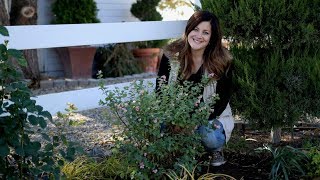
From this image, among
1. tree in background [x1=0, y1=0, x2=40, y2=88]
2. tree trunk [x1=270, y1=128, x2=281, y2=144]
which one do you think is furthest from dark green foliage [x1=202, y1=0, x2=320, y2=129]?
tree in background [x1=0, y1=0, x2=40, y2=88]

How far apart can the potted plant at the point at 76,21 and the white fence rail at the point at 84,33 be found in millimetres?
3773

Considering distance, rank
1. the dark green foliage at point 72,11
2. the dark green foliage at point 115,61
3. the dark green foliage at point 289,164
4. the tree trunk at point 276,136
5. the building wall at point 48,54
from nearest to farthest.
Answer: the dark green foliage at point 289,164 → the tree trunk at point 276,136 → the dark green foliage at point 72,11 → the building wall at point 48,54 → the dark green foliage at point 115,61

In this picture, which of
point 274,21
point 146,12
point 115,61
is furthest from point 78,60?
point 274,21

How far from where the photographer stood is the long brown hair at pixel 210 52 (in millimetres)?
3816

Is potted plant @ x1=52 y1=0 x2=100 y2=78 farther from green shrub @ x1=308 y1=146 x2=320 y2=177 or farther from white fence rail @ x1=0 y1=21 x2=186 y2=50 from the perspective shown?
green shrub @ x1=308 y1=146 x2=320 y2=177

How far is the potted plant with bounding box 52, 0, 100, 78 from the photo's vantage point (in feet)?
29.0

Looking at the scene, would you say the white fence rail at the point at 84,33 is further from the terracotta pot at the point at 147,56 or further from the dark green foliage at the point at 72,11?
the terracotta pot at the point at 147,56

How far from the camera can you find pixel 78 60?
9.04m

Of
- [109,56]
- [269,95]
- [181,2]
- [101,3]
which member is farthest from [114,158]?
[181,2]

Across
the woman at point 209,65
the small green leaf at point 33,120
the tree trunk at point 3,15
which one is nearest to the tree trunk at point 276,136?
the woman at point 209,65

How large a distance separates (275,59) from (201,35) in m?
0.62

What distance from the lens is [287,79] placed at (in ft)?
13.0

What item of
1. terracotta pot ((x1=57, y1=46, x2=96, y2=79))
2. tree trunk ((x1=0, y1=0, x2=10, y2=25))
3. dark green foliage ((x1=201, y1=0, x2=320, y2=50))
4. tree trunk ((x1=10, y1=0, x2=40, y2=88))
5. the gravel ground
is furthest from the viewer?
terracotta pot ((x1=57, y1=46, x2=96, y2=79))

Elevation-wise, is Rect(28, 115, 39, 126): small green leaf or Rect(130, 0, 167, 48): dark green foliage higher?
Rect(130, 0, 167, 48): dark green foliage
